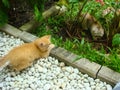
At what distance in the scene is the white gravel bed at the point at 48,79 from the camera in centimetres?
293

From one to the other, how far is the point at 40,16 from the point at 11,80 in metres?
0.83

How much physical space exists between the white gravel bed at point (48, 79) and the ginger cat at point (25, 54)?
8 cm

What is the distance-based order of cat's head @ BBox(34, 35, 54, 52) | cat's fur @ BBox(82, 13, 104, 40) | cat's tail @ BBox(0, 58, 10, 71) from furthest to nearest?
cat's fur @ BBox(82, 13, 104, 40) < cat's head @ BBox(34, 35, 54, 52) < cat's tail @ BBox(0, 58, 10, 71)

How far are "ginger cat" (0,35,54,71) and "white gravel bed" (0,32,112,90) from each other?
0.08 meters

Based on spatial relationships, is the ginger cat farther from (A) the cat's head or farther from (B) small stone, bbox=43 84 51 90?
(B) small stone, bbox=43 84 51 90

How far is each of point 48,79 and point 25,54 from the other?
296mm

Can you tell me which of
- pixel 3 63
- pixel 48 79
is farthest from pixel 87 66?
pixel 3 63

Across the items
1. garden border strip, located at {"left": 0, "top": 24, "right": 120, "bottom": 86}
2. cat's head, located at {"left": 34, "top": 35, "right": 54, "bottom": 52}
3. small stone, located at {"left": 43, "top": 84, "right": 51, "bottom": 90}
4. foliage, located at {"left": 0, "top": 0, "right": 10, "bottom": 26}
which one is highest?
foliage, located at {"left": 0, "top": 0, "right": 10, "bottom": 26}

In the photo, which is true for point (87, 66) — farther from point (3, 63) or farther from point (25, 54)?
point (3, 63)

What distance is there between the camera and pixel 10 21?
3805 millimetres

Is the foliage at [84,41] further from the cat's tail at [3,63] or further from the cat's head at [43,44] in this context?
the cat's tail at [3,63]

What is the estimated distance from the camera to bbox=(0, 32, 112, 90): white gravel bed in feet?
9.61

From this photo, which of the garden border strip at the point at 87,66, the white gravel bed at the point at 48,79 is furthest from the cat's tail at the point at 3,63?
the garden border strip at the point at 87,66

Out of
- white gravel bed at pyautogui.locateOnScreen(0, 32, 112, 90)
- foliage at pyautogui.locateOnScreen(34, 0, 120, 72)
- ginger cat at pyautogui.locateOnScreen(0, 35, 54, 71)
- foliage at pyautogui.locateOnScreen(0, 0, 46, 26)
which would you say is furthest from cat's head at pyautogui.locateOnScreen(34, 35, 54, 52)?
foliage at pyautogui.locateOnScreen(0, 0, 46, 26)
